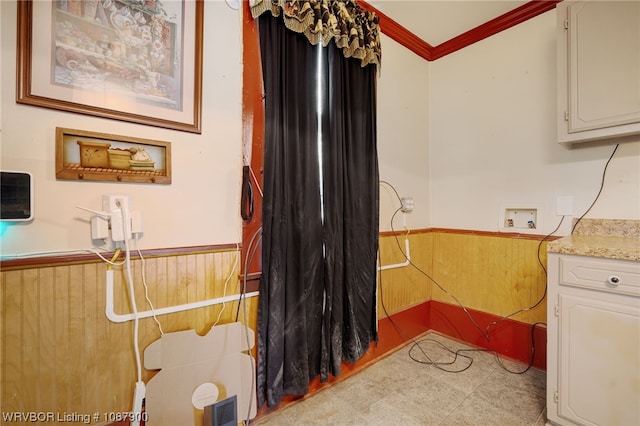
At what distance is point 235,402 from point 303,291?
588 mm

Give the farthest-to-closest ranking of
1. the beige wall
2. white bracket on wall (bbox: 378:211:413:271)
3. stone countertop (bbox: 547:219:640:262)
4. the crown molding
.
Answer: white bracket on wall (bbox: 378:211:413:271) → the crown molding → the beige wall → stone countertop (bbox: 547:219:640:262)

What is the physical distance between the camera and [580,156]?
1773mm

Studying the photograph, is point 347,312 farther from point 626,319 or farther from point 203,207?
point 626,319

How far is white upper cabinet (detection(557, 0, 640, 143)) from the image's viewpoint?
1415mm

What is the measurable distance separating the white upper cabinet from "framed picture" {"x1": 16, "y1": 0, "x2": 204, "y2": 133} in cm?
203

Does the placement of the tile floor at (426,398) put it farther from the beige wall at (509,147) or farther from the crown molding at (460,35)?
the crown molding at (460,35)

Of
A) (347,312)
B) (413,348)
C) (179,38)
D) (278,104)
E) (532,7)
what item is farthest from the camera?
(413,348)

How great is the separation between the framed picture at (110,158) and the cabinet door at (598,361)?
197 cm

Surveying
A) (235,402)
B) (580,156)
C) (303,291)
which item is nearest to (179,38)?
(303,291)

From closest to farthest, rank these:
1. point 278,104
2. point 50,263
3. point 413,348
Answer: point 50,263
point 278,104
point 413,348

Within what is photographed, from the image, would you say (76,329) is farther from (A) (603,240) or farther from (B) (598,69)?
(B) (598,69)

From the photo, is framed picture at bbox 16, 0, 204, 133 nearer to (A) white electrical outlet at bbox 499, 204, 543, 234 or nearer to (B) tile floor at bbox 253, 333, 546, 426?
(B) tile floor at bbox 253, 333, 546, 426

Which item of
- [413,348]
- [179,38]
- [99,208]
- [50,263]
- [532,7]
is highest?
[532,7]

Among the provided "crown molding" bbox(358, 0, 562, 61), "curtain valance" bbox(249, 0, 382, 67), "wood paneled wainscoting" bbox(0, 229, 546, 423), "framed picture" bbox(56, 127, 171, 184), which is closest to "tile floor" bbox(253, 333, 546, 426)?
"wood paneled wainscoting" bbox(0, 229, 546, 423)
